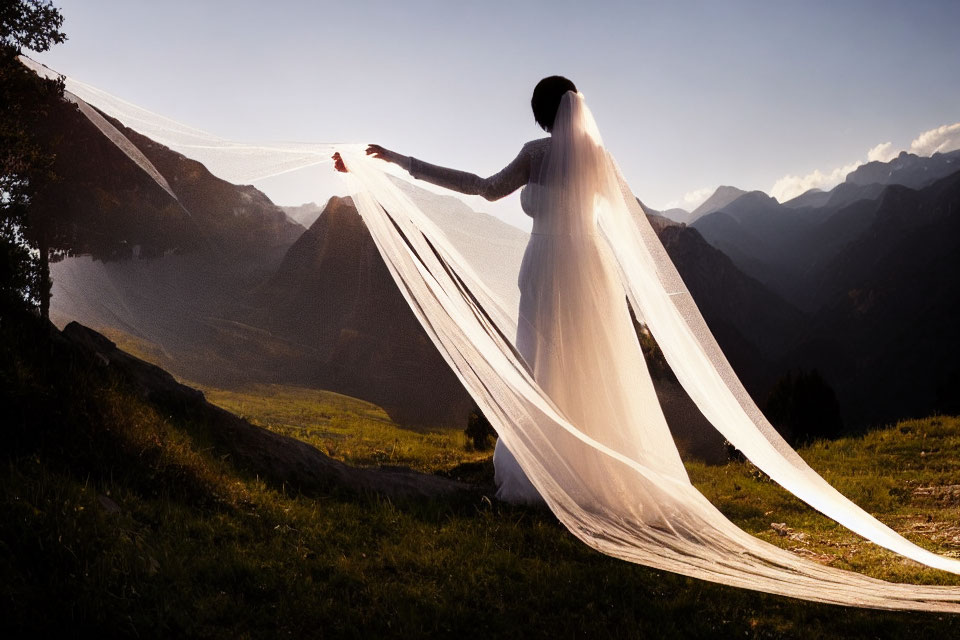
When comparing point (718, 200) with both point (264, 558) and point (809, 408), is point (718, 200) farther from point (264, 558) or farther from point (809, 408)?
point (264, 558)

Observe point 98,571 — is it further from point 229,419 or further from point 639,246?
point 639,246

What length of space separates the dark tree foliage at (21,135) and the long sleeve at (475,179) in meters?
2.87

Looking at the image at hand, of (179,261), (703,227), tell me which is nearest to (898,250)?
(703,227)

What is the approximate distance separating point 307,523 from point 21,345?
7.16 ft

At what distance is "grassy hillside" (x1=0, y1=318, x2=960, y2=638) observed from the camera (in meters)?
2.59

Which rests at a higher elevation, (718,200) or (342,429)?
(718,200)

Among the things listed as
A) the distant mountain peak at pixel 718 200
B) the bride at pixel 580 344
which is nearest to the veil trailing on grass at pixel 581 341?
the bride at pixel 580 344

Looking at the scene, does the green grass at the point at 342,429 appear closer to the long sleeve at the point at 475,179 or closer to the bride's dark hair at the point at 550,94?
the long sleeve at the point at 475,179

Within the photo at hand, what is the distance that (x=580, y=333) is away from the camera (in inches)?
182

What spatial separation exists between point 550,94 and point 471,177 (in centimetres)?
91

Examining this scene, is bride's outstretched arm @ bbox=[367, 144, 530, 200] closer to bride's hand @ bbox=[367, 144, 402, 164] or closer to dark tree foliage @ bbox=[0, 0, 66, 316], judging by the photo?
bride's hand @ bbox=[367, 144, 402, 164]

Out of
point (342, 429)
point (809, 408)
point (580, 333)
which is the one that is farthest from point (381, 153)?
point (809, 408)

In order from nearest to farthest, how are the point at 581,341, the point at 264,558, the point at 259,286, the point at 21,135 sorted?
the point at 264,558
the point at 581,341
the point at 21,135
the point at 259,286

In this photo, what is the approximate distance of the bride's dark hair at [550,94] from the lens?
4625 millimetres
